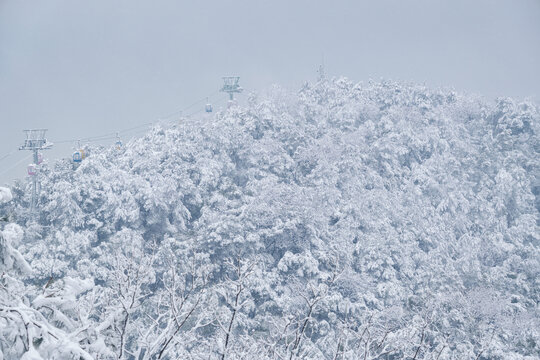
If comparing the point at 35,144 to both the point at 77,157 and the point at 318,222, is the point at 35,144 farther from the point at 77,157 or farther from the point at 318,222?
the point at 318,222

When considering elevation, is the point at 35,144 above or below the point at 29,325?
above

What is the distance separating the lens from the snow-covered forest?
20125mm

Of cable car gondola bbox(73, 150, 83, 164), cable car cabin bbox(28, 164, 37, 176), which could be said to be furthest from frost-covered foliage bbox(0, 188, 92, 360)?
cable car gondola bbox(73, 150, 83, 164)

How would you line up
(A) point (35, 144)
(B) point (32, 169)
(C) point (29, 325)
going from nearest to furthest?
(C) point (29, 325) → (B) point (32, 169) → (A) point (35, 144)

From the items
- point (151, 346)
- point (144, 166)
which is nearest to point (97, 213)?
point (144, 166)

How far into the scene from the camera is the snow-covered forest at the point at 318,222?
20.1 meters

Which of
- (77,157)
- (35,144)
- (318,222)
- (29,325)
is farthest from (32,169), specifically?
(29,325)

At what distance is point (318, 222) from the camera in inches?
1017

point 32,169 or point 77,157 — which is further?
point 77,157

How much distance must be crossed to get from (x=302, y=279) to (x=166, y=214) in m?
7.34

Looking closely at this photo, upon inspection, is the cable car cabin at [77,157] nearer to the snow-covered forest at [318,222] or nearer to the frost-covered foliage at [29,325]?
the snow-covered forest at [318,222]

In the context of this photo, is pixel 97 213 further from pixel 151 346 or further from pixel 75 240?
pixel 151 346

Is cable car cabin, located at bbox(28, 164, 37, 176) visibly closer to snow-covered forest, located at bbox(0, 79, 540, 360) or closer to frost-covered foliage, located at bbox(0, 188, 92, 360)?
snow-covered forest, located at bbox(0, 79, 540, 360)

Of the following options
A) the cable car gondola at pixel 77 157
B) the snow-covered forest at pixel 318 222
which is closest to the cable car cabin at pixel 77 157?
the cable car gondola at pixel 77 157
